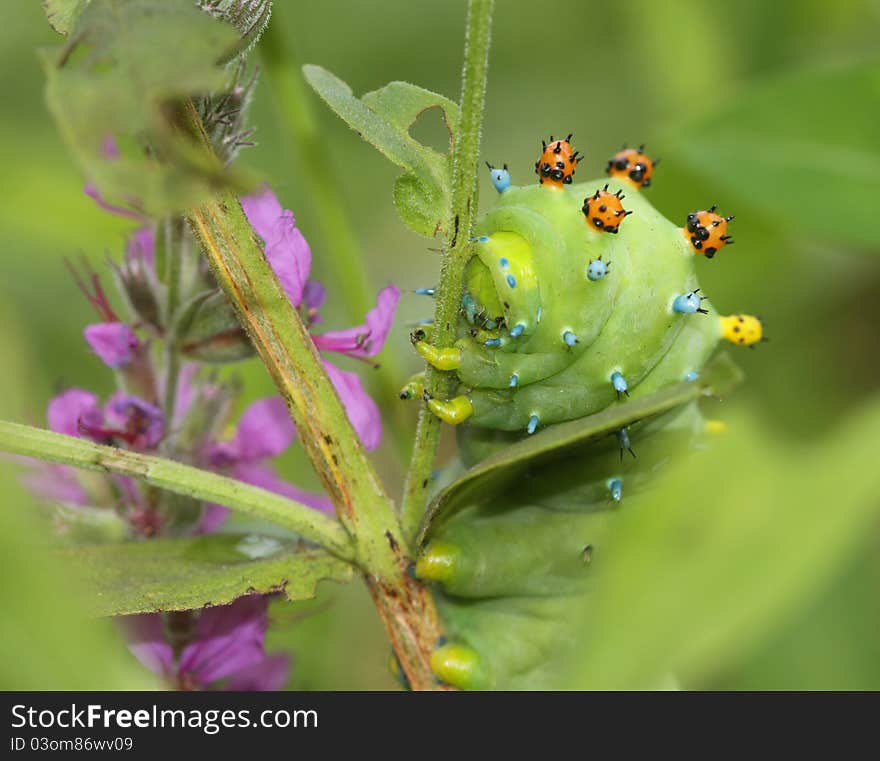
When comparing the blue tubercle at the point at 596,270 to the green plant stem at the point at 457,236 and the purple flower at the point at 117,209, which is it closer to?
the green plant stem at the point at 457,236

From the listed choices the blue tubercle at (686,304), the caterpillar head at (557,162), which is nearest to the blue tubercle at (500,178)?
the caterpillar head at (557,162)

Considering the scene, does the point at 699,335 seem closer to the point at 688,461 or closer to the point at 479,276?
the point at 479,276

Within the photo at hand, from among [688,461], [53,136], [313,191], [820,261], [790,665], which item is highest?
[53,136]

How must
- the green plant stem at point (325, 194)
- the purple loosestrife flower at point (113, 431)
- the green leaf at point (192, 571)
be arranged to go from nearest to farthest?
the green leaf at point (192, 571), the purple loosestrife flower at point (113, 431), the green plant stem at point (325, 194)

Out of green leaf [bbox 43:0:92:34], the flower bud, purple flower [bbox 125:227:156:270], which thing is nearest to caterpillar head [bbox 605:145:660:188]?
the flower bud

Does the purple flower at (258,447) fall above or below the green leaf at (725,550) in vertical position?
above

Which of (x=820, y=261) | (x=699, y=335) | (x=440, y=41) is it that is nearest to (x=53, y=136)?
(x=440, y=41)
